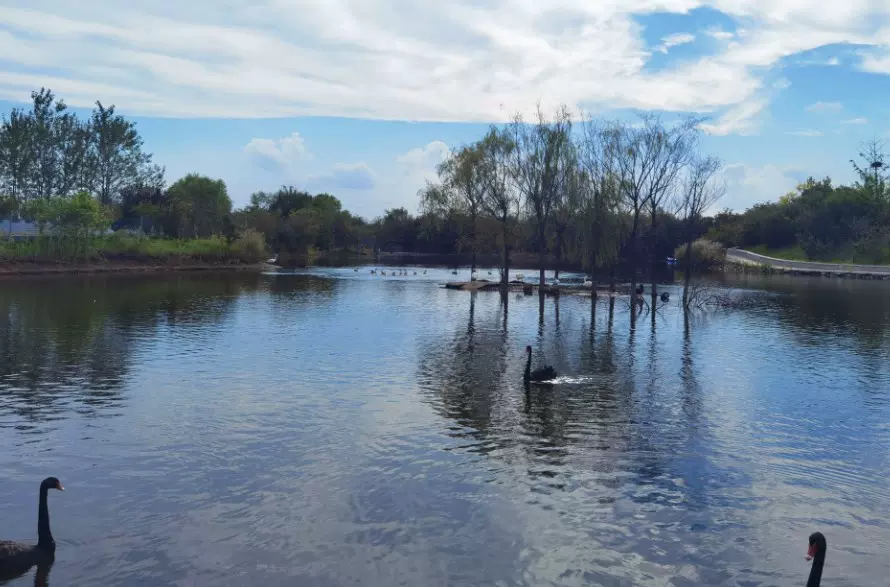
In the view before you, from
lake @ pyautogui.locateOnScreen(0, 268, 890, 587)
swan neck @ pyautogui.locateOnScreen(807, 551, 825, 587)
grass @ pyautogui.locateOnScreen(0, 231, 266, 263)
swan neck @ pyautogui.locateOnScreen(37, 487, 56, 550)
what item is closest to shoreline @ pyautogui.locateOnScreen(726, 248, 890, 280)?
lake @ pyautogui.locateOnScreen(0, 268, 890, 587)

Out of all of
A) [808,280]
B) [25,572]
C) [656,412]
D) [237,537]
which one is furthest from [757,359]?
[808,280]

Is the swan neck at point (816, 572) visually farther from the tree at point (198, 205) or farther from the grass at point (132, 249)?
the tree at point (198, 205)

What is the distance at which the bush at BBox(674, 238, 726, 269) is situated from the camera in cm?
12188

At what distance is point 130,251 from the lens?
98.2 m

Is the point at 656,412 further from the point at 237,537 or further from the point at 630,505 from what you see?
the point at 237,537

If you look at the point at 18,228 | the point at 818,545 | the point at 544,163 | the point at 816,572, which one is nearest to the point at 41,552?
the point at 816,572

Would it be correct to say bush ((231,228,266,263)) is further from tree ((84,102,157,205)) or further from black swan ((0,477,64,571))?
black swan ((0,477,64,571))

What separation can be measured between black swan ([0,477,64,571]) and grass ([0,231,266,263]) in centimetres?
8190

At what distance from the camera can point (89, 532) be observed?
13.9 m

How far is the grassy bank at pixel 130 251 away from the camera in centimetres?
8601

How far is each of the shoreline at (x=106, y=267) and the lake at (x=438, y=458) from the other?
47.6 meters

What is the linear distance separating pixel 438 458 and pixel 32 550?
9.52 meters

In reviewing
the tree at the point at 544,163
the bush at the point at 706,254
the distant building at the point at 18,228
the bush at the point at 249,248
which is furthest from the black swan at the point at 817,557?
the bush at the point at 706,254

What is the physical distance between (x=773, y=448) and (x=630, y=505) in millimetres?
7012
